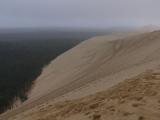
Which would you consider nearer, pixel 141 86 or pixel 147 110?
pixel 147 110

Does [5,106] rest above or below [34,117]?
below

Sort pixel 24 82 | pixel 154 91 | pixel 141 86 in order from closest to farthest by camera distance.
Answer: pixel 154 91 → pixel 141 86 → pixel 24 82

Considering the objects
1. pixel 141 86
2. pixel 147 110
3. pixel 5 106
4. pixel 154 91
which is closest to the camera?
pixel 147 110

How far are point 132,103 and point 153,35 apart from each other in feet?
89.1

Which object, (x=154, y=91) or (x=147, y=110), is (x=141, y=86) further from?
(x=147, y=110)

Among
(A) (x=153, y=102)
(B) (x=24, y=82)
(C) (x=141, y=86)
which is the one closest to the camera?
(A) (x=153, y=102)

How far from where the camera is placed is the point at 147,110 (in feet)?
27.9

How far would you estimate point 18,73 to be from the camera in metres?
41.4

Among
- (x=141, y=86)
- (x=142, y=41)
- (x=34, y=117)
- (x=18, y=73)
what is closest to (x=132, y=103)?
(x=141, y=86)

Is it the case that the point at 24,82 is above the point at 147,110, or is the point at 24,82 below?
below

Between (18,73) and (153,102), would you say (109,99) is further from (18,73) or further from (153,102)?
(18,73)

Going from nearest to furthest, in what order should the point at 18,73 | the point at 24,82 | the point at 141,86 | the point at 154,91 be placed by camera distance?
the point at 154,91 → the point at 141,86 → the point at 24,82 → the point at 18,73

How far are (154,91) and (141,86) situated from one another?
0.89 meters

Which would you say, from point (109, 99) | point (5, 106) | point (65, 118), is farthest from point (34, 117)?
point (5, 106)
